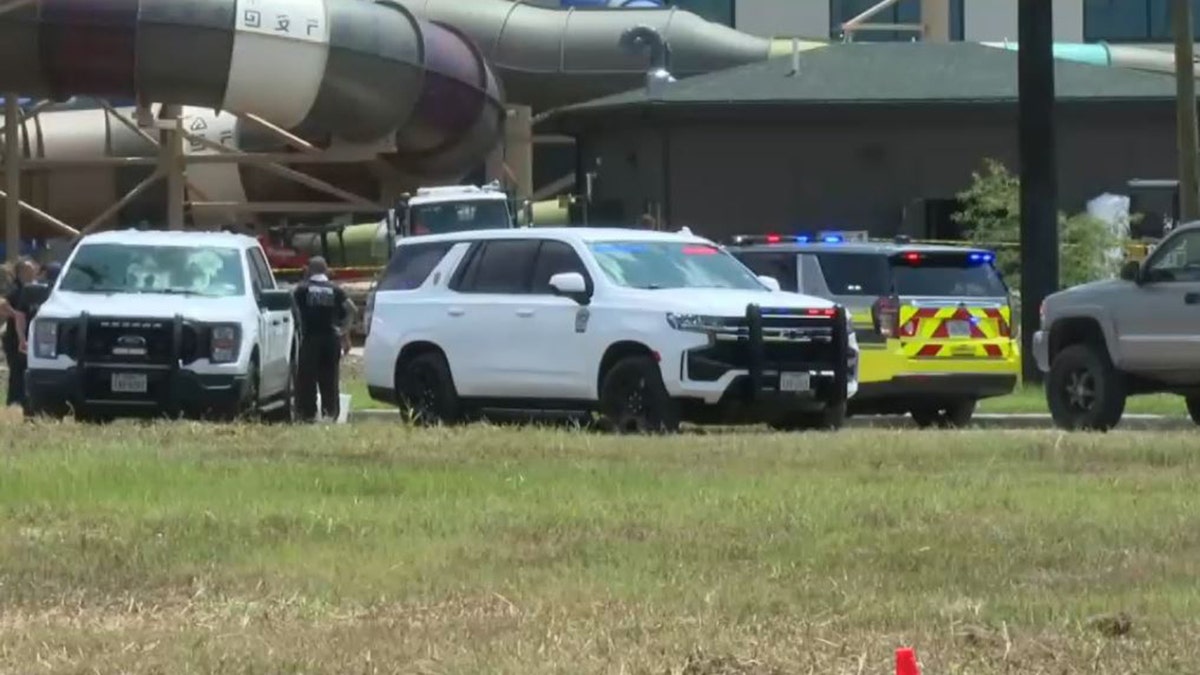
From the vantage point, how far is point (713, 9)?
59.6 metres

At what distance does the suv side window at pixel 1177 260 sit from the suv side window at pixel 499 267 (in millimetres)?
5339

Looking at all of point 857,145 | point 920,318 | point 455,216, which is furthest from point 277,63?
point 920,318

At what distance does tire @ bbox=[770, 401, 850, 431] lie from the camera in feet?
66.8

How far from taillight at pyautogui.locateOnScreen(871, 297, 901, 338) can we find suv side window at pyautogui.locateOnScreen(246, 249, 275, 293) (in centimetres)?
580

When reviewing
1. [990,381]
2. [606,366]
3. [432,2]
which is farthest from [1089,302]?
[432,2]

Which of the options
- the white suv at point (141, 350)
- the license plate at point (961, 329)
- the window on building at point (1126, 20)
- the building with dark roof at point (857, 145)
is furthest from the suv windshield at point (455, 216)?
the window on building at point (1126, 20)

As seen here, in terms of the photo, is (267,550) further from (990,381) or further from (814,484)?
(990,381)

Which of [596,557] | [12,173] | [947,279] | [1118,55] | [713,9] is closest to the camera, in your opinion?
[596,557]

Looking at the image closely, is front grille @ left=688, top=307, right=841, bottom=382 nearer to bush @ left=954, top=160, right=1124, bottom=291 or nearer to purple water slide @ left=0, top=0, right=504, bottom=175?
bush @ left=954, top=160, right=1124, bottom=291

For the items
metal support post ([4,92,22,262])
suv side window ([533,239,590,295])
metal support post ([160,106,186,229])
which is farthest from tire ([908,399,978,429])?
metal support post ([4,92,22,262])

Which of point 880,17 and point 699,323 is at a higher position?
point 880,17

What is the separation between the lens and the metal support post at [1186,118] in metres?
29.5

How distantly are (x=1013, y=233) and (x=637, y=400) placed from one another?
766 inches

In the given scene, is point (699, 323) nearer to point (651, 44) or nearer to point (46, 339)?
point (46, 339)
